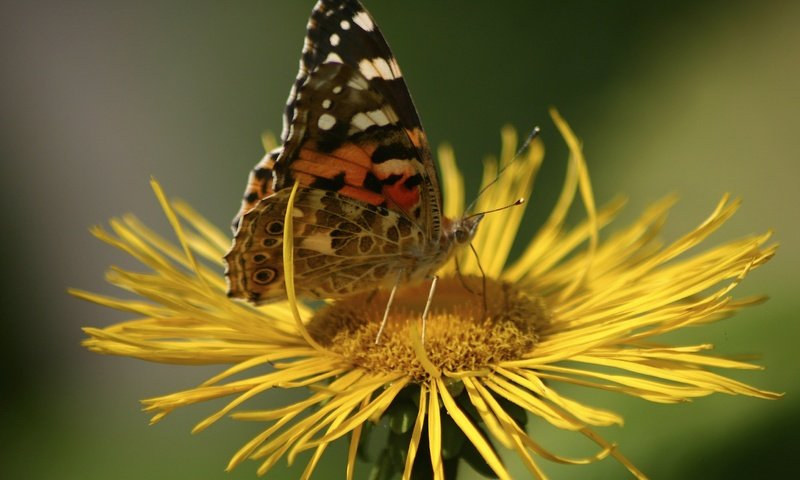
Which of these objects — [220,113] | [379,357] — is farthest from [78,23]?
[379,357]

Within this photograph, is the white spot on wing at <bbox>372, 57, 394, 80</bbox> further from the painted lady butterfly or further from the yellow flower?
the yellow flower

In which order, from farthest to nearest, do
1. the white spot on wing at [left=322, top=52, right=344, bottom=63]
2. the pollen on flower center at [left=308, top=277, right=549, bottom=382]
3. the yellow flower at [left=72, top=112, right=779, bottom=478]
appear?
the white spot on wing at [left=322, top=52, right=344, bottom=63] → the pollen on flower center at [left=308, top=277, right=549, bottom=382] → the yellow flower at [left=72, top=112, right=779, bottom=478]

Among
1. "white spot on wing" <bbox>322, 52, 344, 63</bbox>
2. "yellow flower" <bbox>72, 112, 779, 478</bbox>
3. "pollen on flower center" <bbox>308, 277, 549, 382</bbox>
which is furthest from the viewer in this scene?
"white spot on wing" <bbox>322, 52, 344, 63</bbox>

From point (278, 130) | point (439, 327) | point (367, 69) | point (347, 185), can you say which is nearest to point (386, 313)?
point (439, 327)

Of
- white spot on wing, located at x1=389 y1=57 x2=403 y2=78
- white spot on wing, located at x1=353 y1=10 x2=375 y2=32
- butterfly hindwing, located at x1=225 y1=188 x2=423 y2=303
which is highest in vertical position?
white spot on wing, located at x1=353 y1=10 x2=375 y2=32

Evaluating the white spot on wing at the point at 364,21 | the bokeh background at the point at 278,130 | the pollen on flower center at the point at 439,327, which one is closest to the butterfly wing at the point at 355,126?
the white spot on wing at the point at 364,21

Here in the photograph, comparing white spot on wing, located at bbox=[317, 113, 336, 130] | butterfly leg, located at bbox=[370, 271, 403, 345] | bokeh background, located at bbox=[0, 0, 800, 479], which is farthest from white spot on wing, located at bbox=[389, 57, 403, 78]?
bokeh background, located at bbox=[0, 0, 800, 479]

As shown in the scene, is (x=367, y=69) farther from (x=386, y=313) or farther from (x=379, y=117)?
(x=386, y=313)

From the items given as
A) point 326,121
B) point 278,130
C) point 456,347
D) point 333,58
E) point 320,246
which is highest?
point 278,130

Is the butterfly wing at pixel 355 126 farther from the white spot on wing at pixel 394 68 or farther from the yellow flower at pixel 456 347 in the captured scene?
the yellow flower at pixel 456 347
